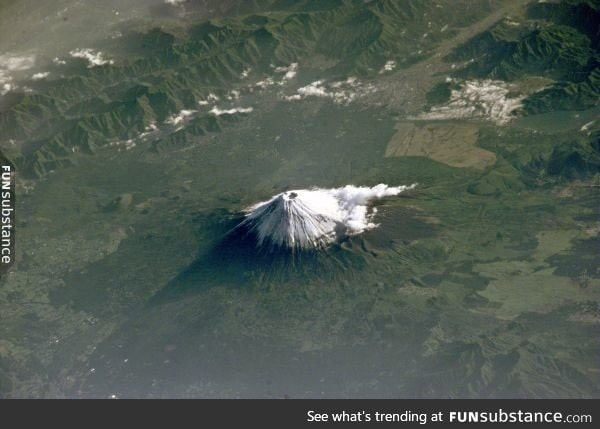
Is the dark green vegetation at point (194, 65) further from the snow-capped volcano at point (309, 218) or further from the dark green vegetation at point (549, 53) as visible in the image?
the snow-capped volcano at point (309, 218)

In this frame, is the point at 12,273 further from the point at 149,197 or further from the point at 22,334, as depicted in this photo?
the point at 149,197

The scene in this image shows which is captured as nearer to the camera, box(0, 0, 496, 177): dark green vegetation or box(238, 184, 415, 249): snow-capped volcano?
box(238, 184, 415, 249): snow-capped volcano

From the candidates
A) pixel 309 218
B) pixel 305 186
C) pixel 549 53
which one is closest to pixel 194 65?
pixel 305 186

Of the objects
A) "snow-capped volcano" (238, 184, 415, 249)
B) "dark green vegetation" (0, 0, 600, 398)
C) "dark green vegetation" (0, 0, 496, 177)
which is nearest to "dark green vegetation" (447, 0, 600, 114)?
"dark green vegetation" (0, 0, 600, 398)

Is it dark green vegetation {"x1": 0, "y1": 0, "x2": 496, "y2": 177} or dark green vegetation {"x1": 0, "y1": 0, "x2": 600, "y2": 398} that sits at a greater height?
dark green vegetation {"x1": 0, "y1": 0, "x2": 496, "y2": 177}

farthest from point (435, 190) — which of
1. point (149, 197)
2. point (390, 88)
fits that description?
point (149, 197)

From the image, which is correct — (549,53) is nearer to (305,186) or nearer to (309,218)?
(305,186)

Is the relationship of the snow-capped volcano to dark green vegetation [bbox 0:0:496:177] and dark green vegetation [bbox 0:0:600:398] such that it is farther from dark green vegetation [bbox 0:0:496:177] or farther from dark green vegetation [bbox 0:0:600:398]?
dark green vegetation [bbox 0:0:496:177]

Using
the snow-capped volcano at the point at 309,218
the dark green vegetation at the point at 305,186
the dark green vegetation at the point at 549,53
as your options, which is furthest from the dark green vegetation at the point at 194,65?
the snow-capped volcano at the point at 309,218
